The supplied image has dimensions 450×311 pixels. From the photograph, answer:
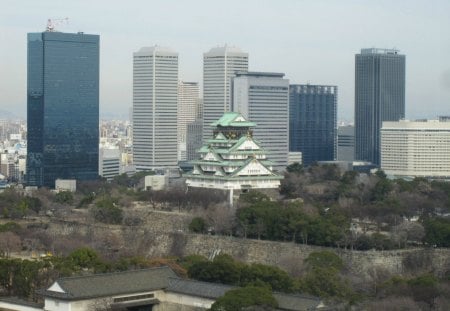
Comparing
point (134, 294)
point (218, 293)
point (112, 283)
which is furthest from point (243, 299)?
point (112, 283)

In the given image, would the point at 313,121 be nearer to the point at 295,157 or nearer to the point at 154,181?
the point at 295,157

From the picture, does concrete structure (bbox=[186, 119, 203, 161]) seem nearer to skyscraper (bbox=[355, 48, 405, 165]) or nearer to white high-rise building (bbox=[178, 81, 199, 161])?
white high-rise building (bbox=[178, 81, 199, 161])

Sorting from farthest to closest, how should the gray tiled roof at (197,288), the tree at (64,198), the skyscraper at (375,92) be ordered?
the skyscraper at (375,92) → the tree at (64,198) → the gray tiled roof at (197,288)

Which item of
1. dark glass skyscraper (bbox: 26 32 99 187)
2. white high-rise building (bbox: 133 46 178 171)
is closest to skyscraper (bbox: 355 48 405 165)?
white high-rise building (bbox: 133 46 178 171)

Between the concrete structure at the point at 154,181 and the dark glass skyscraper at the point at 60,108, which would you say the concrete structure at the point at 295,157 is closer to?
the dark glass skyscraper at the point at 60,108

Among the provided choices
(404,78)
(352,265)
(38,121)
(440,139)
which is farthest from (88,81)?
(352,265)

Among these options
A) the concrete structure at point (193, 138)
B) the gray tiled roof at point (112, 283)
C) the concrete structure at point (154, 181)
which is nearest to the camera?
the gray tiled roof at point (112, 283)

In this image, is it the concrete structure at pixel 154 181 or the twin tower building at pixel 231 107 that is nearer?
the concrete structure at pixel 154 181

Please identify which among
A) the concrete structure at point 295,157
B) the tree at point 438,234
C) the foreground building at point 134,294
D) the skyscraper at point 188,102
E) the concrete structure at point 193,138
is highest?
the skyscraper at point 188,102

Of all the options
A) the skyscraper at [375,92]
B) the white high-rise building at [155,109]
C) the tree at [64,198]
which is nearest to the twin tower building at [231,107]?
the white high-rise building at [155,109]
